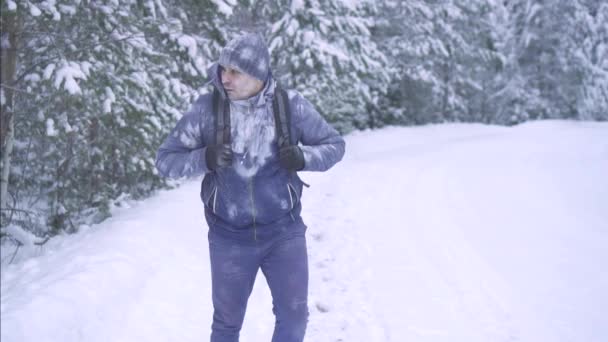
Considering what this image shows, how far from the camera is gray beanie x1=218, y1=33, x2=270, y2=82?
2568 mm

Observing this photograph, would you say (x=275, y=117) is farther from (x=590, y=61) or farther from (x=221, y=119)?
(x=590, y=61)

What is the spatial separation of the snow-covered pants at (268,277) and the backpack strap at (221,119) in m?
0.55

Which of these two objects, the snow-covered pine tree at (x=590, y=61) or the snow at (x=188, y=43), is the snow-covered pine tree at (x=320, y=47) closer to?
the snow at (x=188, y=43)

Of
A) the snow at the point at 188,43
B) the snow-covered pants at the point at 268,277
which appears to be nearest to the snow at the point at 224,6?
the snow at the point at 188,43

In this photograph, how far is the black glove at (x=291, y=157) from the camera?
2559 mm

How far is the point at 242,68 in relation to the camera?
8.43 feet

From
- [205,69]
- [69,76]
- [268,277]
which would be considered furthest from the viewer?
[205,69]

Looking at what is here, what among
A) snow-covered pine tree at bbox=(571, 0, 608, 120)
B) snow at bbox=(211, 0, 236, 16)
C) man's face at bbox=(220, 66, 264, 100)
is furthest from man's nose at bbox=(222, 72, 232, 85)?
snow-covered pine tree at bbox=(571, 0, 608, 120)

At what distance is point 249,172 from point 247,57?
0.59 meters

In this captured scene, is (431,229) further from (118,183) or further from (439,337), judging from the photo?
(118,183)

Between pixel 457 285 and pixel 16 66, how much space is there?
6567 millimetres

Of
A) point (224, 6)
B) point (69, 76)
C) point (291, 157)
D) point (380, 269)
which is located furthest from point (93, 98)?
point (291, 157)

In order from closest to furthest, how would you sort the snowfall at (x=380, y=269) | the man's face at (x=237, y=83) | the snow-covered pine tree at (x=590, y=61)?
1. the man's face at (x=237, y=83)
2. the snowfall at (x=380, y=269)
3. the snow-covered pine tree at (x=590, y=61)

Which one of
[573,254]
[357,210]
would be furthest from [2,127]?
[573,254]
